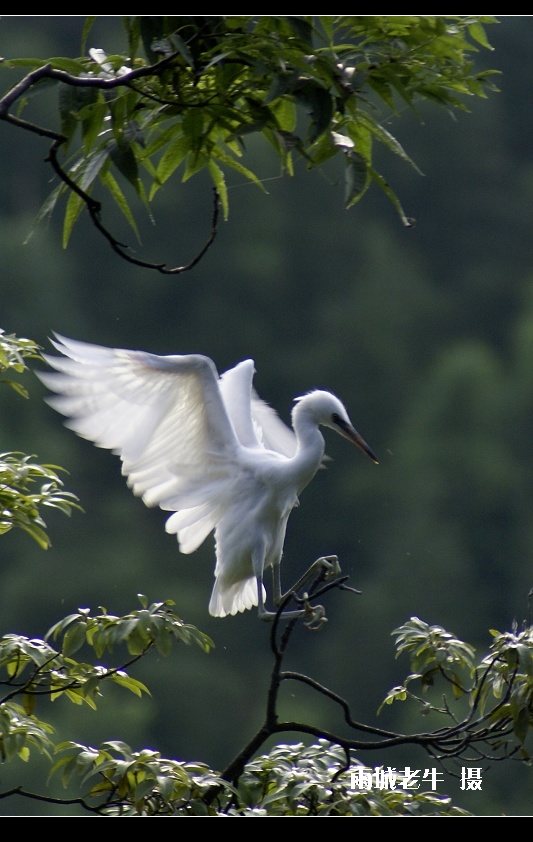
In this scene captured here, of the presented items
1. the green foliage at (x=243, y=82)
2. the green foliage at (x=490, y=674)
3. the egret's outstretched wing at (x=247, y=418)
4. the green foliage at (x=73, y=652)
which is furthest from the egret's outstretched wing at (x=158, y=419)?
the green foliage at (x=243, y=82)

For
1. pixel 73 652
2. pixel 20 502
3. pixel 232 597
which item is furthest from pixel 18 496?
pixel 232 597

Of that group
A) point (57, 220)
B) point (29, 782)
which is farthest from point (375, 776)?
point (57, 220)

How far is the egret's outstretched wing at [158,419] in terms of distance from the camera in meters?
1.65

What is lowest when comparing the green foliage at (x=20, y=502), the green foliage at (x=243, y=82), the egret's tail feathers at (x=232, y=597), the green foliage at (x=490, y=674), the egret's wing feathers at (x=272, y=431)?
the egret's tail feathers at (x=232, y=597)

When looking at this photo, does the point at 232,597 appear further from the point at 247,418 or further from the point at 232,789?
the point at 232,789

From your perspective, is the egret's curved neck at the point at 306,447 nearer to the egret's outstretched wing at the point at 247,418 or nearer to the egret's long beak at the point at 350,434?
the egret's long beak at the point at 350,434

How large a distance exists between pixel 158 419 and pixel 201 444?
0.14 m

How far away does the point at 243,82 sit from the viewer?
2.90ft

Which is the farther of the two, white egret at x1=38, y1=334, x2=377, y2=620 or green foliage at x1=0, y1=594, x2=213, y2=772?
white egret at x1=38, y1=334, x2=377, y2=620

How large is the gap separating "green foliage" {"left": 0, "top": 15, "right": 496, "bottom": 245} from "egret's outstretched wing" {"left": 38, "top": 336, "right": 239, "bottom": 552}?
2.26 ft

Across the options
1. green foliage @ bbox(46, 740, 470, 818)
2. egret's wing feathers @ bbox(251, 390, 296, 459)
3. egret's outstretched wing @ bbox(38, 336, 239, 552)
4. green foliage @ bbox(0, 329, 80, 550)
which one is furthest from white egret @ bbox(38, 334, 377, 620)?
green foliage @ bbox(46, 740, 470, 818)

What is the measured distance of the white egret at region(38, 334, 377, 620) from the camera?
166 cm

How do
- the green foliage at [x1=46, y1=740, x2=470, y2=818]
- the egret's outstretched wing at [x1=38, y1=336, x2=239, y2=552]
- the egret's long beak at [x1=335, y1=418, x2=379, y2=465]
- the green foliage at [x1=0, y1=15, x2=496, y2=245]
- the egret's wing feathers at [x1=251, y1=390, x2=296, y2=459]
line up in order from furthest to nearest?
the egret's wing feathers at [x1=251, y1=390, x2=296, y2=459] < the egret's long beak at [x1=335, y1=418, x2=379, y2=465] < the egret's outstretched wing at [x1=38, y1=336, x2=239, y2=552] < the green foliage at [x1=46, y1=740, x2=470, y2=818] < the green foliage at [x1=0, y1=15, x2=496, y2=245]

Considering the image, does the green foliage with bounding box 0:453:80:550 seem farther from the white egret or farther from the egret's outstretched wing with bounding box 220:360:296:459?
the egret's outstretched wing with bounding box 220:360:296:459
